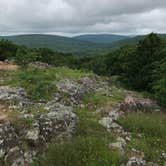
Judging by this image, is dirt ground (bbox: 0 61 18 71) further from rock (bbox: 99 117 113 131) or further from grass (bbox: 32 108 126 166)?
grass (bbox: 32 108 126 166)

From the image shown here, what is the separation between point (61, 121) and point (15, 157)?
94.8 inches

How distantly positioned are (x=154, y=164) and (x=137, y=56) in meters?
21.1

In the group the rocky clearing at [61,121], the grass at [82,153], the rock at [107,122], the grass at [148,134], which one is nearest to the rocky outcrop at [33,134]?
the rocky clearing at [61,121]

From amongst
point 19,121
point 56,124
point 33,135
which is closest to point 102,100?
point 56,124

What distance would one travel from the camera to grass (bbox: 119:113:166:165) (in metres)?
11.6

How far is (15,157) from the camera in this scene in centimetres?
1099

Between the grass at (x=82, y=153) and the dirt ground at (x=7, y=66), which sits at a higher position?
the dirt ground at (x=7, y=66)

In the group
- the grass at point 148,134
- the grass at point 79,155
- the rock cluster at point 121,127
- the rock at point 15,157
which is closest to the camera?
the grass at point 79,155

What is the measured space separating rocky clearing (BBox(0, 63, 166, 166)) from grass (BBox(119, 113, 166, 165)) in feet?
0.19

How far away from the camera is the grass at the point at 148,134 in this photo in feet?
38.0

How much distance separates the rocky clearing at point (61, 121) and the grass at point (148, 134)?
0.19ft

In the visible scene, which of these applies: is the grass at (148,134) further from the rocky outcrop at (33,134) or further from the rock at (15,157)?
the rock at (15,157)

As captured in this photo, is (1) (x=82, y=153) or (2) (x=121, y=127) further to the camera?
(2) (x=121, y=127)

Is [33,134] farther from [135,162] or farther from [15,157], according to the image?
[135,162]
